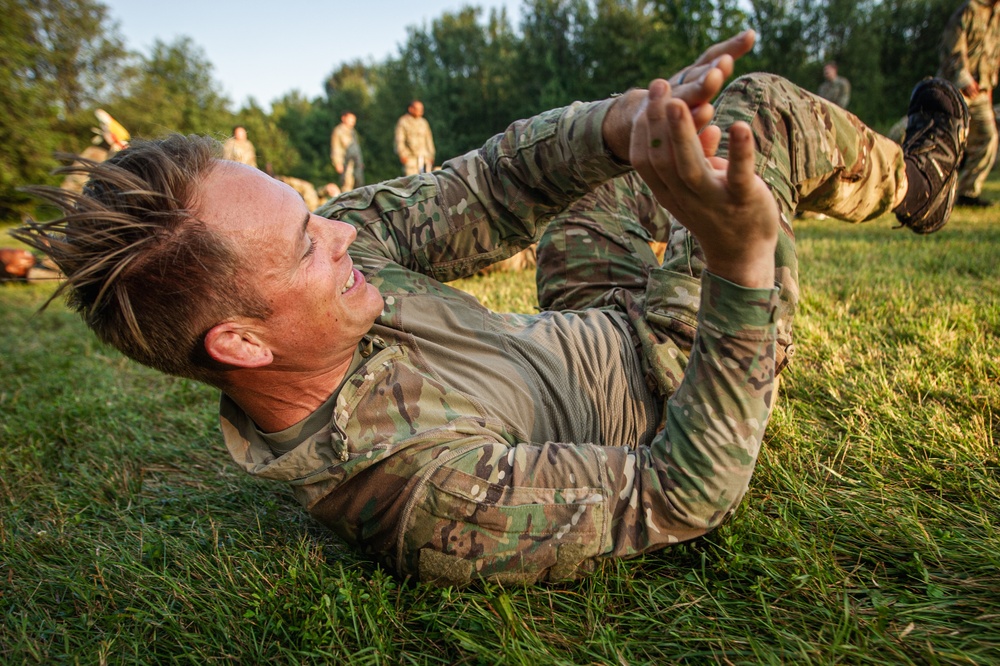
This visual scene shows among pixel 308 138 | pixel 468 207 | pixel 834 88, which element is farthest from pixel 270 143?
pixel 468 207

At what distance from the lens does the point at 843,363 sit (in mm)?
2539

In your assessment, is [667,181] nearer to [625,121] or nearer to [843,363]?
[625,121]

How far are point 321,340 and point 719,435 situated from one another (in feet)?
3.35

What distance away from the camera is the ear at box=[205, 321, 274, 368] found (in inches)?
56.3

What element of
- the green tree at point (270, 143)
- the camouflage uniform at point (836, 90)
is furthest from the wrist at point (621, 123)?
the green tree at point (270, 143)

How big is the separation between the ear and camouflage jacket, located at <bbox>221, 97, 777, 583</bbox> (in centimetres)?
22

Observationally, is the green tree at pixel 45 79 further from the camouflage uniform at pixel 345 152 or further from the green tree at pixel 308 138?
the green tree at pixel 308 138

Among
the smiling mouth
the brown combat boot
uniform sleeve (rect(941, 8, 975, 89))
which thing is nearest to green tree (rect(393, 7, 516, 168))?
uniform sleeve (rect(941, 8, 975, 89))

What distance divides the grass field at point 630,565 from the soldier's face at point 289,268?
61 centimetres

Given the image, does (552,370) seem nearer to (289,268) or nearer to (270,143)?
(289,268)

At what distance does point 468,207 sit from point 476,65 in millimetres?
37924

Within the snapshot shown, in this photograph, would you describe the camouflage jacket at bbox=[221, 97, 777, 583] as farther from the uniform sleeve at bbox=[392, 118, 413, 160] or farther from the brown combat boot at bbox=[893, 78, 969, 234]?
the uniform sleeve at bbox=[392, 118, 413, 160]

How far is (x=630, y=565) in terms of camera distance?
150cm

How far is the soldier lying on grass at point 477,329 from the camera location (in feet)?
4.16
